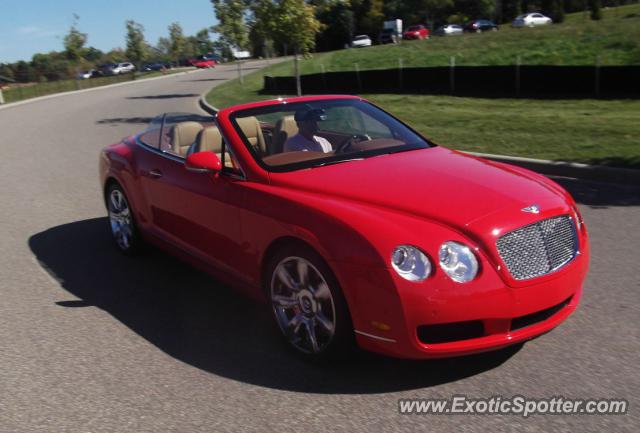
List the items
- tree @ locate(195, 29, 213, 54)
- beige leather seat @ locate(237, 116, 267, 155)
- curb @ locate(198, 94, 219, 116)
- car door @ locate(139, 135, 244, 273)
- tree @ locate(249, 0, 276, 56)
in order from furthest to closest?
1. tree @ locate(195, 29, 213, 54)
2. curb @ locate(198, 94, 219, 116)
3. tree @ locate(249, 0, 276, 56)
4. beige leather seat @ locate(237, 116, 267, 155)
5. car door @ locate(139, 135, 244, 273)

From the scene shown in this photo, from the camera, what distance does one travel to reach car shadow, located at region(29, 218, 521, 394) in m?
3.88

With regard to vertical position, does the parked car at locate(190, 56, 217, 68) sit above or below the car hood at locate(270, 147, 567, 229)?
below

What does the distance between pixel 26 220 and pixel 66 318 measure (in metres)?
3.89

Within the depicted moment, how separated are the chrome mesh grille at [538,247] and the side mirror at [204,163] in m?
2.13

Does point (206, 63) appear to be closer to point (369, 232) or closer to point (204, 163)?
point (204, 163)

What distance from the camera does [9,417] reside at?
11.9 ft

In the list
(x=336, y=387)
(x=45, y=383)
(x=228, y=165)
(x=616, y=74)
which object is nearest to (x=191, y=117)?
(x=228, y=165)

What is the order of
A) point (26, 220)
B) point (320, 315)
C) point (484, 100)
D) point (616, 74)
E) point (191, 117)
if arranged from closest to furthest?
1. point (320, 315)
2. point (191, 117)
3. point (26, 220)
4. point (616, 74)
5. point (484, 100)

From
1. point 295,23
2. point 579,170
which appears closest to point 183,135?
point 579,170

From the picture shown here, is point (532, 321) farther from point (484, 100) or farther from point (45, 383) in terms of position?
point (484, 100)

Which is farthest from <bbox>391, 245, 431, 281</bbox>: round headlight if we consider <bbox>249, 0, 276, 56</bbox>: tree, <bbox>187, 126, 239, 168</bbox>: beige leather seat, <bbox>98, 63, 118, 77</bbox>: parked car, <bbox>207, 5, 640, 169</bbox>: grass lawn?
<bbox>98, 63, 118, 77</bbox>: parked car

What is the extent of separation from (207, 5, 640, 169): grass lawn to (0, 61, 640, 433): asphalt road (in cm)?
450

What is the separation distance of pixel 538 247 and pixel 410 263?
2.58 feet

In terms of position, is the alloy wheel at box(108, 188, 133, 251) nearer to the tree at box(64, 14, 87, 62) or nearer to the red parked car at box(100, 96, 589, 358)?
the red parked car at box(100, 96, 589, 358)
